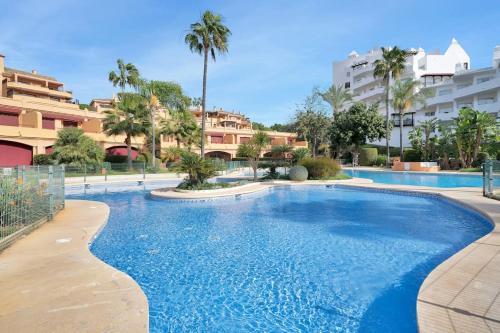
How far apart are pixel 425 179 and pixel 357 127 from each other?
40.5ft

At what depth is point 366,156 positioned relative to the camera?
43500 mm

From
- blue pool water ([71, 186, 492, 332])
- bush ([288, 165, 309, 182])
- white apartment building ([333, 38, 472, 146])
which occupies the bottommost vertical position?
blue pool water ([71, 186, 492, 332])

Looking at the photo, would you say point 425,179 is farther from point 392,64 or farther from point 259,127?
point 259,127

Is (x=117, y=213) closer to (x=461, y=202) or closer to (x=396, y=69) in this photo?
(x=461, y=202)

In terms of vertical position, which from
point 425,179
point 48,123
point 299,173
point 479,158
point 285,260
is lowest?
point 285,260

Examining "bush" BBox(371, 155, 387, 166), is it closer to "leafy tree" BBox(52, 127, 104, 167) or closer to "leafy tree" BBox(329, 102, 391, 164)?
"leafy tree" BBox(329, 102, 391, 164)

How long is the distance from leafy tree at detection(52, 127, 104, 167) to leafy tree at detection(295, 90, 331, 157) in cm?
2434

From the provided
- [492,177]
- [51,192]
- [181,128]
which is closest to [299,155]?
[492,177]

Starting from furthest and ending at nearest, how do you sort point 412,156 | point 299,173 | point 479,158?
point 412,156 → point 479,158 → point 299,173

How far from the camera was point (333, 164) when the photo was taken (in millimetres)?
23047

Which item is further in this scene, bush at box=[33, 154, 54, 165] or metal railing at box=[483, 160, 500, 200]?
bush at box=[33, 154, 54, 165]

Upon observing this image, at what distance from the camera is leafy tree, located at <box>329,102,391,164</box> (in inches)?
1423

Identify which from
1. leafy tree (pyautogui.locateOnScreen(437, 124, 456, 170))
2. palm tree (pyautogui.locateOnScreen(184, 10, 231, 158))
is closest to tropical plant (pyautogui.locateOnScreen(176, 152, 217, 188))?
palm tree (pyautogui.locateOnScreen(184, 10, 231, 158))

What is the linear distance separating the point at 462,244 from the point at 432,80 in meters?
60.4
